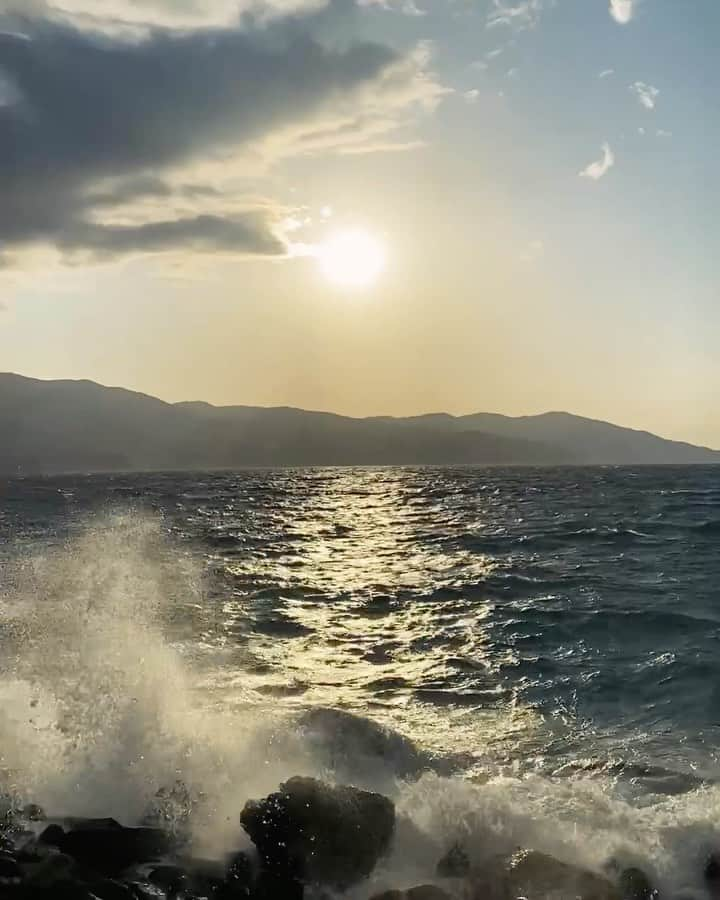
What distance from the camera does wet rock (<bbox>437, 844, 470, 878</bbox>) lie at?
362 inches

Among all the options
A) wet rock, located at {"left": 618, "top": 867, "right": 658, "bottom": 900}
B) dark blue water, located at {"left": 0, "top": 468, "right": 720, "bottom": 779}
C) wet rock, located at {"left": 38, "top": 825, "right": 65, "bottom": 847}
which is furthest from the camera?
dark blue water, located at {"left": 0, "top": 468, "right": 720, "bottom": 779}

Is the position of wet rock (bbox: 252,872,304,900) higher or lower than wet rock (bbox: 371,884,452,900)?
lower

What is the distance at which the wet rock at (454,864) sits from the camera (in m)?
9.19

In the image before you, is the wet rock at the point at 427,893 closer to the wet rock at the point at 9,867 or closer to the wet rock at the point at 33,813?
the wet rock at the point at 9,867

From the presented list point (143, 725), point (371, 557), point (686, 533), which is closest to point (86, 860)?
point (143, 725)

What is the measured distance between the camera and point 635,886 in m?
8.92

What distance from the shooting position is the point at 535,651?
1839 centimetres

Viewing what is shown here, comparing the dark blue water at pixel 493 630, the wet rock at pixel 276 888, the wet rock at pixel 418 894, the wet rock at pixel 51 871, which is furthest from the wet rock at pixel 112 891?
the dark blue water at pixel 493 630

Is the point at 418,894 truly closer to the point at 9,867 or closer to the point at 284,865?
the point at 284,865

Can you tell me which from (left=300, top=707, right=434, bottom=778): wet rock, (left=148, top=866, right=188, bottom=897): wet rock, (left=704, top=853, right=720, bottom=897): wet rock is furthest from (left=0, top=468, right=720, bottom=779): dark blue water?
(left=148, top=866, right=188, bottom=897): wet rock

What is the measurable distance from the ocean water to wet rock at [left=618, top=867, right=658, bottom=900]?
11.4 inches

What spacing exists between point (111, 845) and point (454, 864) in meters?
3.95

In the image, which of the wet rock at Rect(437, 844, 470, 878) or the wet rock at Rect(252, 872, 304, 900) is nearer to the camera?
the wet rock at Rect(252, 872, 304, 900)

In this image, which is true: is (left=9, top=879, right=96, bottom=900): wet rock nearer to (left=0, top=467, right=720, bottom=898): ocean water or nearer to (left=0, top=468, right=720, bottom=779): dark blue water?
(left=0, top=467, right=720, bottom=898): ocean water
